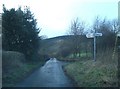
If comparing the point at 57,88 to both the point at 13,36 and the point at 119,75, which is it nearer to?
the point at 119,75

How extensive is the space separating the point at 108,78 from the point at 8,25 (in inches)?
1344

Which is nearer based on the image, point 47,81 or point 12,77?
point 47,81

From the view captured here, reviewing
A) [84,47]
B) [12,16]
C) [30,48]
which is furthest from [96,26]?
[12,16]

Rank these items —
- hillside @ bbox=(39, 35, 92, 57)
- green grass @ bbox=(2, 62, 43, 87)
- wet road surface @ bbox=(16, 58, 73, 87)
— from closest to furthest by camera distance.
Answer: wet road surface @ bbox=(16, 58, 73, 87) < green grass @ bbox=(2, 62, 43, 87) < hillside @ bbox=(39, 35, 92, 57)

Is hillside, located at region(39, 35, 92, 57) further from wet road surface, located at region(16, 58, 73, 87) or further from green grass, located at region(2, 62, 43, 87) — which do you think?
wet road surface, located at region(16, 58, 73, 87)

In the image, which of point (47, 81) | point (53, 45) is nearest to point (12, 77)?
point (47, 81)

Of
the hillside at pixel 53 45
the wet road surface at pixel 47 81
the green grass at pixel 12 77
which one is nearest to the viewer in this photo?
the wet road surface at pixel 47 81

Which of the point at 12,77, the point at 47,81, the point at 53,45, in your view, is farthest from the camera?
the point at 53,45

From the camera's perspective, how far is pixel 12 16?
4675 centimetres

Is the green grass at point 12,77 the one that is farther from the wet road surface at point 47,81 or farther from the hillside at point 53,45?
the hillside at point 53,45

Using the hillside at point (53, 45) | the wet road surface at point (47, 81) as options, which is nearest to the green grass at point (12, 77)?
the wet road surface at point (47, 81)

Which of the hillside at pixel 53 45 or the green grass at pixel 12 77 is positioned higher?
the green grass at pixel 12 77

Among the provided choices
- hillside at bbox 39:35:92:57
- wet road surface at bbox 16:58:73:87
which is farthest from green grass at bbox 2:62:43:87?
hillside at bbox 39:35:92:57

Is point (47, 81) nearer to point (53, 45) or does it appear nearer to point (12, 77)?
point (12, 77)
